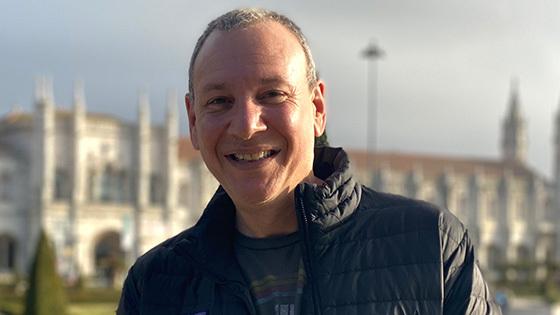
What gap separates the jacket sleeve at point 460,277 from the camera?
6.93ft

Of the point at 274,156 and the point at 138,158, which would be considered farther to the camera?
the point at 138,158

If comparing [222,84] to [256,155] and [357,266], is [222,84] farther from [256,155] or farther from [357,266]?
[357,266]

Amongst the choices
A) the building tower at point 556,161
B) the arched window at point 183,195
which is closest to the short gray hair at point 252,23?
the arched window at point 183,195

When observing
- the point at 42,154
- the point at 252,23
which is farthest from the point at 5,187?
the point at 252,23

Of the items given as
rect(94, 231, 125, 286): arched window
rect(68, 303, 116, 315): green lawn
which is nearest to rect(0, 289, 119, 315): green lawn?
rect(68, 303, 116, 315): green lawn

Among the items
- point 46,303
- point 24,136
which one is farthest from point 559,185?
point 46,303

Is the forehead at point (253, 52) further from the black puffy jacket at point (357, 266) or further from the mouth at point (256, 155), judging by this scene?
the black puffy jacket at point (357, 266)

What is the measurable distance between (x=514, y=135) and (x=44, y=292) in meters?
66.7

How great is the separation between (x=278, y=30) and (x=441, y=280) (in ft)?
2.12

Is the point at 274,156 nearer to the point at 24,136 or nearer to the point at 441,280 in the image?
the point at 441,280

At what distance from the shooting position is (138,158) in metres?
49.6

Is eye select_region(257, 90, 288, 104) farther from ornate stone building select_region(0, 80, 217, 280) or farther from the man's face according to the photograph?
ornate stone building select_region(0, 80, 217, 280)

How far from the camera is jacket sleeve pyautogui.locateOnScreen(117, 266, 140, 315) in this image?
8.03ft

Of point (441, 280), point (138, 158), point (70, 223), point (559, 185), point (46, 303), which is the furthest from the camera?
point (559, 185)
